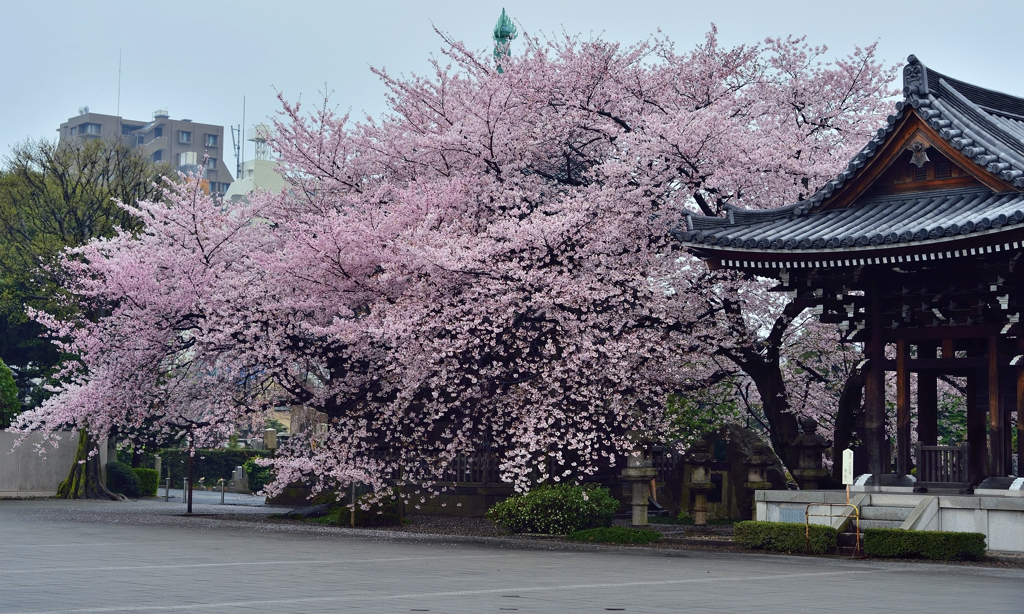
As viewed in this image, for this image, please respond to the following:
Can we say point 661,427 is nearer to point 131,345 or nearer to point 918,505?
point 918,505

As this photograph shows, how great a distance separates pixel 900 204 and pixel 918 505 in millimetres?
5866

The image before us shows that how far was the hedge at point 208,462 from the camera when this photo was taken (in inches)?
2318

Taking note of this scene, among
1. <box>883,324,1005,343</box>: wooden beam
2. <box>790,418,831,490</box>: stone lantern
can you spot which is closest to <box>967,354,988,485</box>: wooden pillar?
<box>883,324,1005,343</box>: wooden beam

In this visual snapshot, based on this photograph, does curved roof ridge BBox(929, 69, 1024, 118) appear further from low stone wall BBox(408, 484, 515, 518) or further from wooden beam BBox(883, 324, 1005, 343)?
low stone wall BBox(408, 484, 515, 518)

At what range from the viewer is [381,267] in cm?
2834

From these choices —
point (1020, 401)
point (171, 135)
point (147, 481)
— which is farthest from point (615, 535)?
point (171, 135)

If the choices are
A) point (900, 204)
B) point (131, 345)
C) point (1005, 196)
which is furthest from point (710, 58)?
point (131, 345)

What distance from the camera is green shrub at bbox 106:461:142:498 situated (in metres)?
46.0

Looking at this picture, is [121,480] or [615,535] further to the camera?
[121,480]

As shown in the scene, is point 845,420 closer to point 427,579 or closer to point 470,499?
point 470,499

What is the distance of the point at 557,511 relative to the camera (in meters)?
26.9

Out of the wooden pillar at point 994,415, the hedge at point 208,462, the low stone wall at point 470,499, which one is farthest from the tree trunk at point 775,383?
the hedge at point 208,462

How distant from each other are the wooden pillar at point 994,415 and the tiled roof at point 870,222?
258cm

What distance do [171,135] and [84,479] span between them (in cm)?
9937
